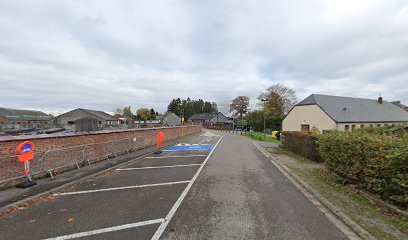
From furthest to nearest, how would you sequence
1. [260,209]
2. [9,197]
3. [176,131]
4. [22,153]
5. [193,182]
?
[176,131] < [193,182] < [22,153] < [9,197] < [260,209]

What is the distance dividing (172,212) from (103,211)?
1.55 meters

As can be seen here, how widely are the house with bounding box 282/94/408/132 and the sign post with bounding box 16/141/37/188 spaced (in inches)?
1072

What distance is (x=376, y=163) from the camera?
20.2ft

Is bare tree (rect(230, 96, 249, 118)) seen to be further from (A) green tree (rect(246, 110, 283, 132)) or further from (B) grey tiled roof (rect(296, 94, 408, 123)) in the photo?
(B) grey tiled roof (rect(296, 94, 408, 123))

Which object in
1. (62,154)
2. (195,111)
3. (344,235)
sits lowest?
(344,235)

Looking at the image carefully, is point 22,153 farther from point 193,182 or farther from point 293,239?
point 293,239

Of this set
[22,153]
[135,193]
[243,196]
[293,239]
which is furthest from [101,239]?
[22,153]

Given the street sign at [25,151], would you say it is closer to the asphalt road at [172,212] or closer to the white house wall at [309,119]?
the asphalt road at [172,212]

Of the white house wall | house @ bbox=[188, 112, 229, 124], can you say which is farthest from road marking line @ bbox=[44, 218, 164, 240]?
house @ bbox=[188, 112, 229, 124]

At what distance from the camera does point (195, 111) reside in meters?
134

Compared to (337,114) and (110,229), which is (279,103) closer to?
(337,114)

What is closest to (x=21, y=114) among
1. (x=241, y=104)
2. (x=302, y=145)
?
(x=241, y=104)

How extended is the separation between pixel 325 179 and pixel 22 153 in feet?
33.1

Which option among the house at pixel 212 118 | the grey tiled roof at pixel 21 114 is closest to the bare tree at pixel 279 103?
the house at pixel 212 118
